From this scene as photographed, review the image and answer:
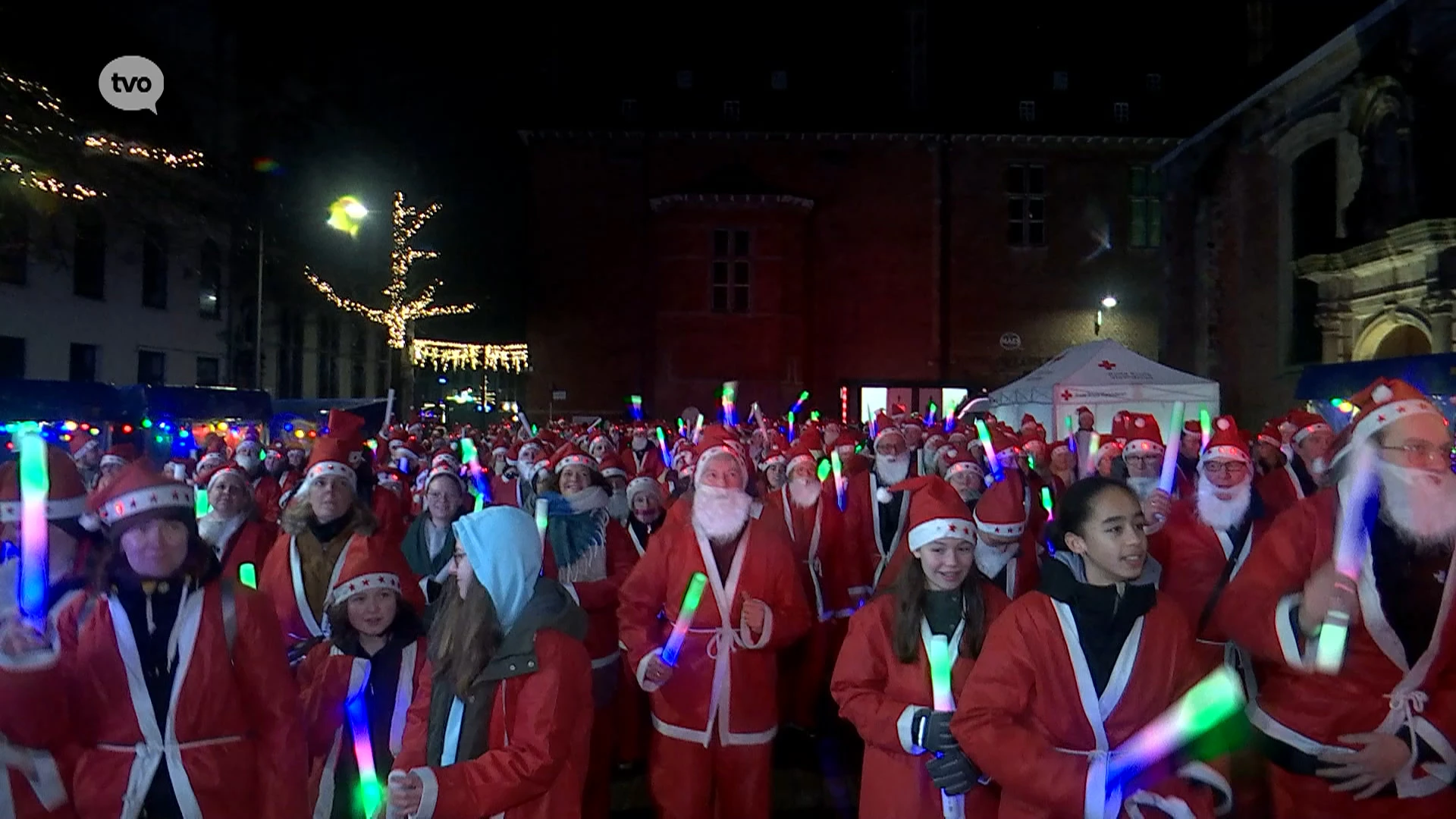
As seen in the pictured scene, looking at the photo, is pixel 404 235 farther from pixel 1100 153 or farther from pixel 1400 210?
pixel 1400 210

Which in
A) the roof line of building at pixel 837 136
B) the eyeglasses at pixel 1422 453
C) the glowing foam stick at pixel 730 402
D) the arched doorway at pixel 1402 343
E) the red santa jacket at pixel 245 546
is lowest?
the red santa jacket at pixel 245 546

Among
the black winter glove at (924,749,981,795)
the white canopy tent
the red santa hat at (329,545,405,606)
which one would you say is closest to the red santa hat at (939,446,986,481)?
the black winter glove at (924,749,981,795)

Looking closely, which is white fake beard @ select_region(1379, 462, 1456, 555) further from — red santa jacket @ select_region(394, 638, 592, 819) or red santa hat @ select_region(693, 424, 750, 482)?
red santa hat @ select_region(693, 424, 750, 482)

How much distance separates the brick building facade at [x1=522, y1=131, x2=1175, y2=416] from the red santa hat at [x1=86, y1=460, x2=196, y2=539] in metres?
25.4

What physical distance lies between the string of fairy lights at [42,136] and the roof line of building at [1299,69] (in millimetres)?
23798

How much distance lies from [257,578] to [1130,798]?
455 cm

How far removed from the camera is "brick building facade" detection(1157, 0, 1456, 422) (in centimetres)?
1770

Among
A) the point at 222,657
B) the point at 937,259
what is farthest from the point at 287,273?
the point at 222,657

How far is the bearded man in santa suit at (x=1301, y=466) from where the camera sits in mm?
7020

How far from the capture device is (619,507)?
23.4 feet

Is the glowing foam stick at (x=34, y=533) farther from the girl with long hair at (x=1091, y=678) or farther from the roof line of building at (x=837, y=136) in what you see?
the roof line of building at (x=837, y=136)

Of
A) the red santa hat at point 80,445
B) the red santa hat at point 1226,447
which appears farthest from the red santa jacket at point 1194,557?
the red santa hat at point 80,445

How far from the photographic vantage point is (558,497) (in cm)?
588

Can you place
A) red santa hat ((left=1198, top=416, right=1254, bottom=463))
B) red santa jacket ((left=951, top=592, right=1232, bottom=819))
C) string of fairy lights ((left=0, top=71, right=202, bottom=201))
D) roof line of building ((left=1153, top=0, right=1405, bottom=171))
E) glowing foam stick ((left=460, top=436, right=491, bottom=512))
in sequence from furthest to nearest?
roof line of building ((left=1153, top=0, right=1405, bottom=171)) < string of fairy lights ((left=0, top=71, right=202, bottom=201)) < glowing foam stick ((left=460, top=436, right=491, bottom=512)) < red santa hat ((left=1198, top=416, right=1254, bottom=463)) < red santa jacket ((left=951, top=592, right=1232, bottom=819))
